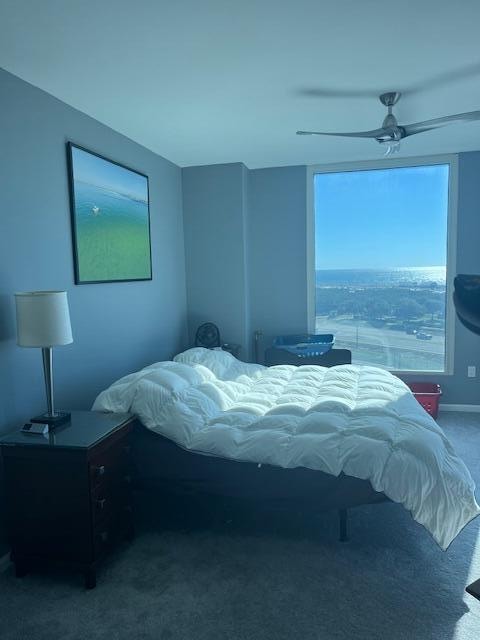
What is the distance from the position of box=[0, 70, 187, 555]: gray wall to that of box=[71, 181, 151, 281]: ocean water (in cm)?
A: 10

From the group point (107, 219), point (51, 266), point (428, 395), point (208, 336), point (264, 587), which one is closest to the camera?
point (264, 587)

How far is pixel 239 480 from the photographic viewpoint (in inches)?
90.4

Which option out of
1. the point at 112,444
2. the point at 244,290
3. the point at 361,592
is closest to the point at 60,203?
the point at 112,444

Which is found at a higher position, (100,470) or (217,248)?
(217,248)

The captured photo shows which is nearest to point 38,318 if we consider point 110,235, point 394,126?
point 110,235

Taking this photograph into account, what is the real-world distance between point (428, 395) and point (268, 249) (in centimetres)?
211

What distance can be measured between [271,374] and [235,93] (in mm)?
1982

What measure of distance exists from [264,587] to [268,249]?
337 centimetres

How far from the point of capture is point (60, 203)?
8.84 feet

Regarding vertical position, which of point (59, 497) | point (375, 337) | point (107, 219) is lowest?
point (59, 497)

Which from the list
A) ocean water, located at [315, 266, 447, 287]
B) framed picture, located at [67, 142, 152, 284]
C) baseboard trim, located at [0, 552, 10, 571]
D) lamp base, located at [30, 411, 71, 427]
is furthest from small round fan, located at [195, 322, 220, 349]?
baseboard trim, located at [0, 552, 10, 571]

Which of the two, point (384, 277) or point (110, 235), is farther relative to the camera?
point (384, 277)

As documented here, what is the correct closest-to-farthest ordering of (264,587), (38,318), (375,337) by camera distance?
(264,587) → (38,318) → (375,337)

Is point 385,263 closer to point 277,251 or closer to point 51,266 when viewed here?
point 277,251
